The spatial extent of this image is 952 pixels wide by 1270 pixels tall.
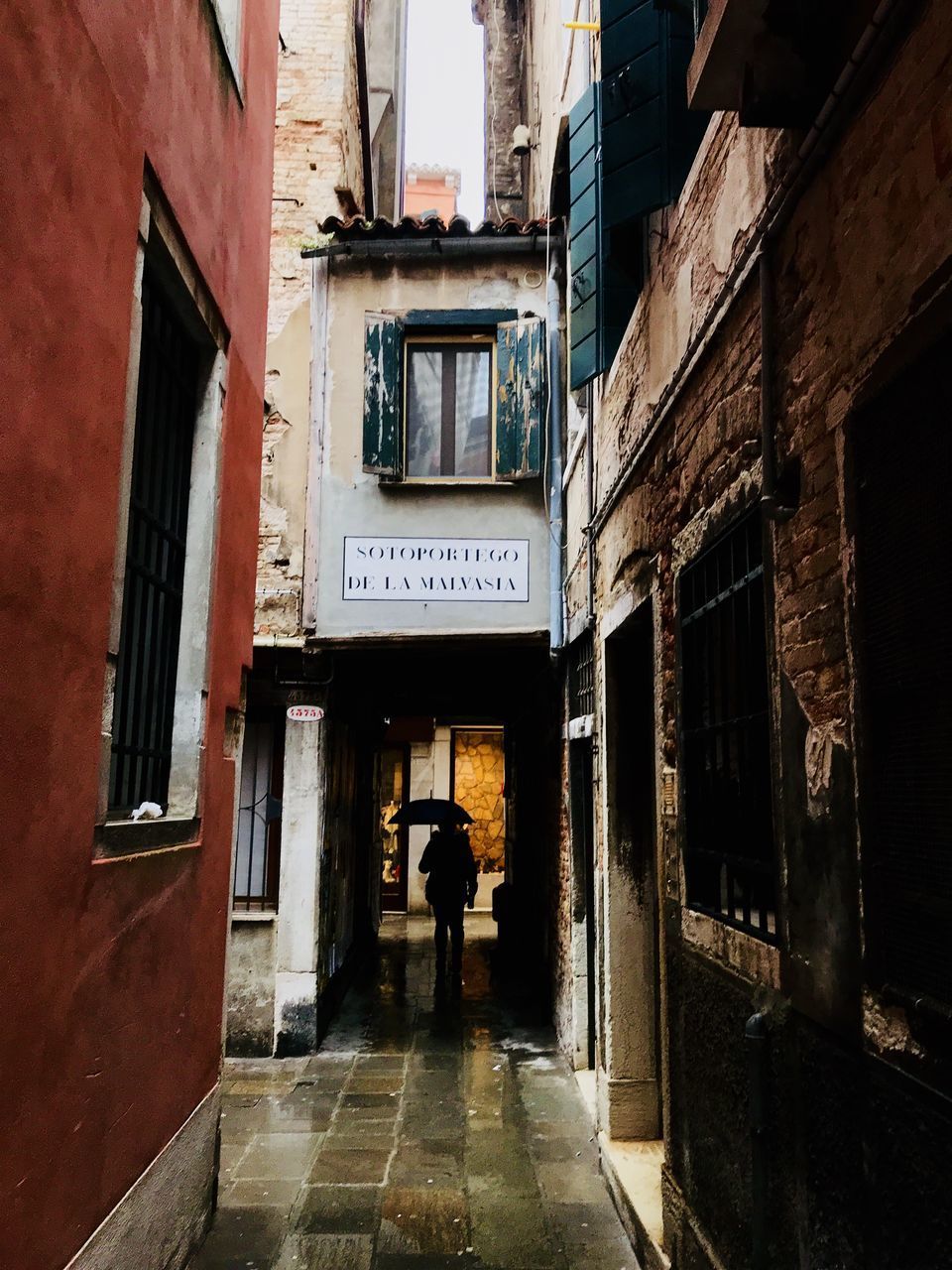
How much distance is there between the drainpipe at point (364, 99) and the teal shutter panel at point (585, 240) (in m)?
5.95

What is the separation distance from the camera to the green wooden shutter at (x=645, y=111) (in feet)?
14.5

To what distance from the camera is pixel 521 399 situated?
833cm

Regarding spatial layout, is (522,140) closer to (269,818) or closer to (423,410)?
(423,410)

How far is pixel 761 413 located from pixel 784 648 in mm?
747

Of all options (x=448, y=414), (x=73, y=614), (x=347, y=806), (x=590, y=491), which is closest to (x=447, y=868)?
(x=347, y=806)

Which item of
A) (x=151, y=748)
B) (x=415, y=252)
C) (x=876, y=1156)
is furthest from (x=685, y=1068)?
(x=415, y=252)

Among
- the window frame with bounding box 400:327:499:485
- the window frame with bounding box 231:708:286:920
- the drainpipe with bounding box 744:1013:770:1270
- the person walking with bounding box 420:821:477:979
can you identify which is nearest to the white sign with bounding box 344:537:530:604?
the window frame with bounding box 400:327:499:485

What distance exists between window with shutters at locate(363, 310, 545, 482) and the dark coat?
4.27 m

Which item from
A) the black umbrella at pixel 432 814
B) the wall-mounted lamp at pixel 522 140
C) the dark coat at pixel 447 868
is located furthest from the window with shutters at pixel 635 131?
the wall-mounted lamp at pixel 522 140

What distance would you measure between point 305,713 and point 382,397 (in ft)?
9.21

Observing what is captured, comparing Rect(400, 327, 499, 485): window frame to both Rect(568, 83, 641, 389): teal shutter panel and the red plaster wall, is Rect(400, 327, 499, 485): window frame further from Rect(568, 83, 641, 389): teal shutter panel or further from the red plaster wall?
the red plaster wall

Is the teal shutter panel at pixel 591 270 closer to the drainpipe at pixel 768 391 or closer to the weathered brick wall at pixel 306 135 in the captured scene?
the drainpipe at pixel 768 391

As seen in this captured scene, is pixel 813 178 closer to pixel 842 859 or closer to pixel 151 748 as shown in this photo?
pixel 842 859

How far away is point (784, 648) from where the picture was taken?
2.89 m
